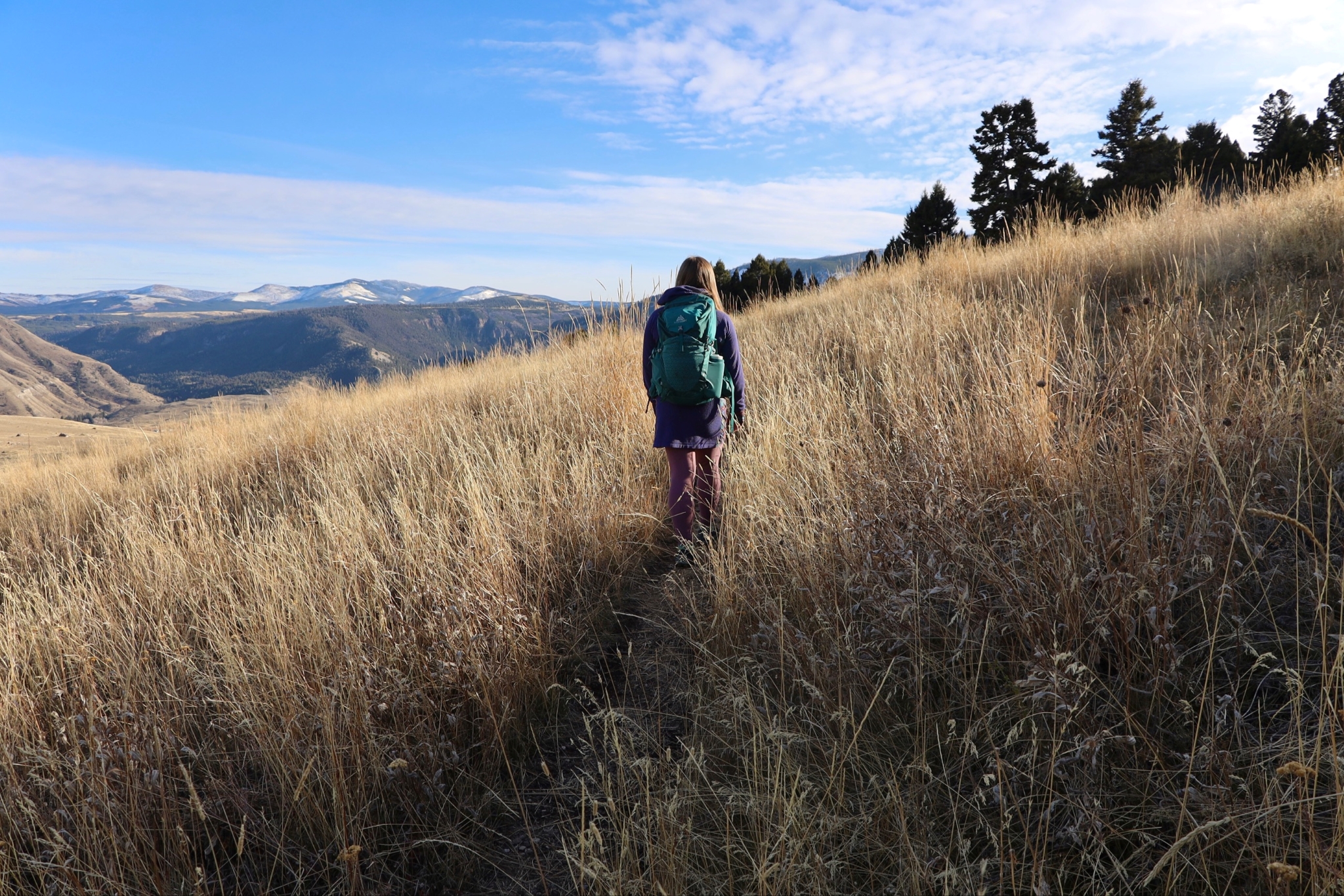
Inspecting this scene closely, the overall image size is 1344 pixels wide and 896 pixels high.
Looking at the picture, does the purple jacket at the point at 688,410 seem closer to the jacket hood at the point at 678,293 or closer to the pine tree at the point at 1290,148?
the jacket hood at the point at 678,293

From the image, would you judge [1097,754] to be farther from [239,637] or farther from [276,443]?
[276,443]

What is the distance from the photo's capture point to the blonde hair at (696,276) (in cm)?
388

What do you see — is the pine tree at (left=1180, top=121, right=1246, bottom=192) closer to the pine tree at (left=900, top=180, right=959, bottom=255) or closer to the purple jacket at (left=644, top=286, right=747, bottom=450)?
the pine tree at (left=900, top=180, right=959, bottom=255)

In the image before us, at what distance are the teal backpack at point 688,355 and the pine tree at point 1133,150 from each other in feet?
83.1

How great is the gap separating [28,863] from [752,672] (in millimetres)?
2280

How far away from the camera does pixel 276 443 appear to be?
7180 mm

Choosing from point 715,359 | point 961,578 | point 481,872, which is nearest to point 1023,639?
point 961,578

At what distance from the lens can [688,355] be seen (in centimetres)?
357

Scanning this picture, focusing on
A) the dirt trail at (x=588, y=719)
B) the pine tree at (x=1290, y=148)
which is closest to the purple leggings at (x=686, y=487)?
the dirt trail at (x=588, y=719)

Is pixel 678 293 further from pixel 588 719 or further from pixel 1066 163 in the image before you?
pixel 1066 163

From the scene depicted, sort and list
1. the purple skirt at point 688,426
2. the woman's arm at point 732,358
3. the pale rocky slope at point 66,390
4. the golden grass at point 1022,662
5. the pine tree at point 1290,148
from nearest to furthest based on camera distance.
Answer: the golden grass at point 1022,662 < the purple skirt at point 688,426 < the woman's arm at point 732,358 < the pine tree at point 1290,148 < the pale rocky slope at point 66,390

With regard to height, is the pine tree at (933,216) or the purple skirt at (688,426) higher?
the pine tree at (933,216)

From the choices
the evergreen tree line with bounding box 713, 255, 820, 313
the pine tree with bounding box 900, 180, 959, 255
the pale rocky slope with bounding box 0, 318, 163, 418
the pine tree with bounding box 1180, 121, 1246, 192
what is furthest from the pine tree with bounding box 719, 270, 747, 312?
the pale rocky slope with bounding box 0, 318, 163, 418

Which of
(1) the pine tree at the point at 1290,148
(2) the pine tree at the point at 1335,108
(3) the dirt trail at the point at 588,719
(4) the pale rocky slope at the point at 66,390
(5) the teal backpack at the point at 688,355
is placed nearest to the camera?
(3) the dirt trail at the point at 588,719
